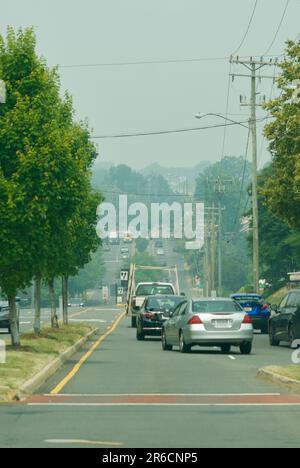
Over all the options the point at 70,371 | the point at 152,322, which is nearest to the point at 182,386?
the point at 70,371

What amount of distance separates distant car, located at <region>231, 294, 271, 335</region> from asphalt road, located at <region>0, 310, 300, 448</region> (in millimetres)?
20148

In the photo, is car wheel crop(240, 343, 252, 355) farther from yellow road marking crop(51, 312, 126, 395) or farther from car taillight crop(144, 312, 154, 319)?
car taillight crop(144, 312, 154, 319)

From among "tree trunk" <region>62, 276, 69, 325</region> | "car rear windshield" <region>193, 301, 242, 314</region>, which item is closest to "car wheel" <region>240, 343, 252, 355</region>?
"car rear windshield" <region>193, 301, 242, 314</region>

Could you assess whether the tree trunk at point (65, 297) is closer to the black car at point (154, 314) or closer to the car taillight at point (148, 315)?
the black car at point (154, 314)

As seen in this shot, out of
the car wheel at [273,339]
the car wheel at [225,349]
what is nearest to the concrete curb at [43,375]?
the car wheel at [225,349]

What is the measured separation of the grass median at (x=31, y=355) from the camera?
21.5 meters

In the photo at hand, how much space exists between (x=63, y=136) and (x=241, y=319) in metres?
6.85

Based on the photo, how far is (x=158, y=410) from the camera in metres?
17.9

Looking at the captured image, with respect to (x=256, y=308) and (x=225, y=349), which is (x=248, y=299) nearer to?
(x=256, y=308)

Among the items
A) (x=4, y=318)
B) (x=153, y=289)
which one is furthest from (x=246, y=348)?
(x=153, y=289)

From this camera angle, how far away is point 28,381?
2209 centimetres

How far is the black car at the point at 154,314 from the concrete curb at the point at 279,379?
18574mm

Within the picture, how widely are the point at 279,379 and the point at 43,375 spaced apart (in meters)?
4.58

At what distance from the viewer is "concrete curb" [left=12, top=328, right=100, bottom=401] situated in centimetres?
2039
